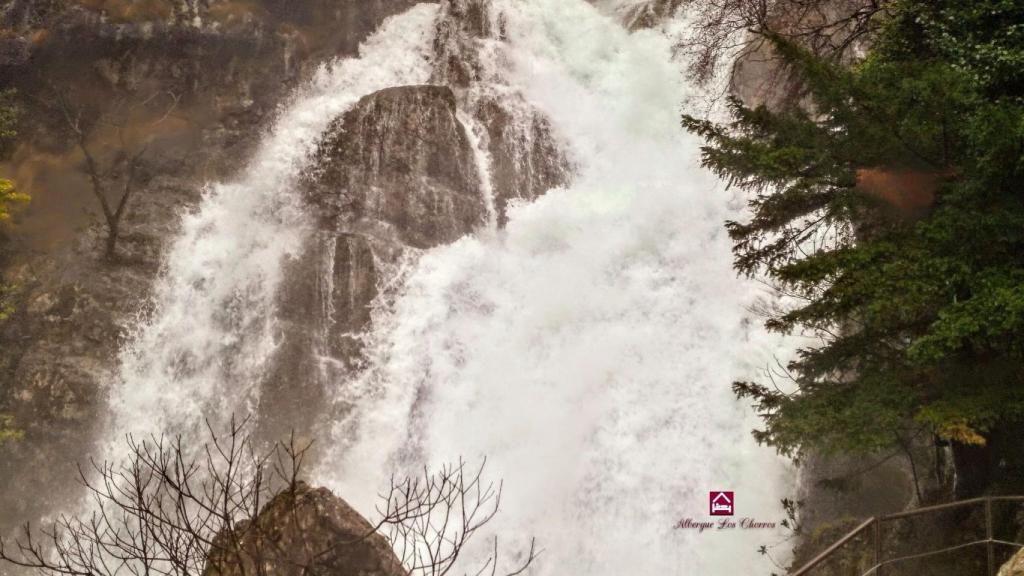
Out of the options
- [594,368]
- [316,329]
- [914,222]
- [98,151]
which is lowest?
[914,222]

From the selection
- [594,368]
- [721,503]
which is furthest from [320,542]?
[594,368]

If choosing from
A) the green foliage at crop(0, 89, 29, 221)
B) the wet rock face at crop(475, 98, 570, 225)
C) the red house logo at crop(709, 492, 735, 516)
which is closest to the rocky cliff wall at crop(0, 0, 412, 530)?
the green foliage at crop(0, 89, 29, 221)

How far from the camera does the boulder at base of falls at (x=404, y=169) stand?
15.2 m

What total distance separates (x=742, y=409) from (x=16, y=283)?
47.4 ft

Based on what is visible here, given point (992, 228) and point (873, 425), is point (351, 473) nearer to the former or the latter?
point (873, 425)

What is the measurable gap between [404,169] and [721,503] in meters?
9.61

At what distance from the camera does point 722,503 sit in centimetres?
1053

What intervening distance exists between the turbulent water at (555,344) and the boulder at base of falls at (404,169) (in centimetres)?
48

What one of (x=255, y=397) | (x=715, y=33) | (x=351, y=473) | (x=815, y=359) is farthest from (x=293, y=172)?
(x=815, y=359)

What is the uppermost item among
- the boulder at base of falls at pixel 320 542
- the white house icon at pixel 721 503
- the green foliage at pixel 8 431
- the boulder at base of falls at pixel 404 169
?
the boulder at base of falls at pixel 404 169

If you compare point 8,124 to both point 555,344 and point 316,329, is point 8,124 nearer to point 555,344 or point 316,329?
point 316,329

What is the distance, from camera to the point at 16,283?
14.4m

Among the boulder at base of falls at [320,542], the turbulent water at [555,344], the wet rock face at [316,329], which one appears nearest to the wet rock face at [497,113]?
the turbulent water at [555,344]

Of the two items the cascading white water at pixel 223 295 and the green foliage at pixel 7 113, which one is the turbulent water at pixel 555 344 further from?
the green foliage at pixel 7 113
